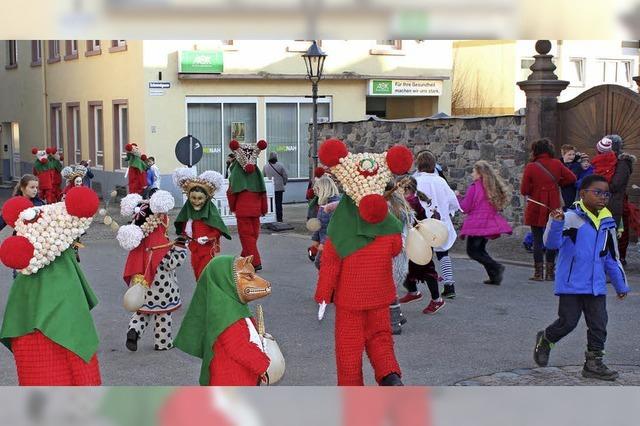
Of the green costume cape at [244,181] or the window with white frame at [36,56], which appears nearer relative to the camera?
the green costume cape at [244,181]

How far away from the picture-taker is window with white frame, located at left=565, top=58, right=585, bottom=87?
107ft

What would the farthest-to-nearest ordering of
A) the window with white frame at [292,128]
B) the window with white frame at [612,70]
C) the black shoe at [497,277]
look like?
1. the window with white frame at [612,70]
2. the window with white frame at [292,128]
3. the black shoe at [497,277]

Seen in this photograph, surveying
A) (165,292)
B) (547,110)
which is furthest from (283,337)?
(547,110)

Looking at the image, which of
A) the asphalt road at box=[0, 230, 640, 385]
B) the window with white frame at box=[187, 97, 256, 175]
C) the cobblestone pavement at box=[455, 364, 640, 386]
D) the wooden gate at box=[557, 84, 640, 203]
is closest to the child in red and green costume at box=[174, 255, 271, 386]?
the asphalt road at box=[0, 230, 640, 385]

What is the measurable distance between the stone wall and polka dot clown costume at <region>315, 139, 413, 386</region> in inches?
400

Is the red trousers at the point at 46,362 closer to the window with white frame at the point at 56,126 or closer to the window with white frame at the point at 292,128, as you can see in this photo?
the window with white frame at the point at 292,128

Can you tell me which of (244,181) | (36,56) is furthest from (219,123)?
(244,181)

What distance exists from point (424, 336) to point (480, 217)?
2.53m

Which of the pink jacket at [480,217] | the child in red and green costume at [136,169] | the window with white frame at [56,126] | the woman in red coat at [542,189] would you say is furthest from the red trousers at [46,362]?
the window with white frame at [56,126]

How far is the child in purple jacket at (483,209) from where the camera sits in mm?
10180

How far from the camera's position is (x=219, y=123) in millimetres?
25375

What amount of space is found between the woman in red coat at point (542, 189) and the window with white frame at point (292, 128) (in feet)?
49.1
